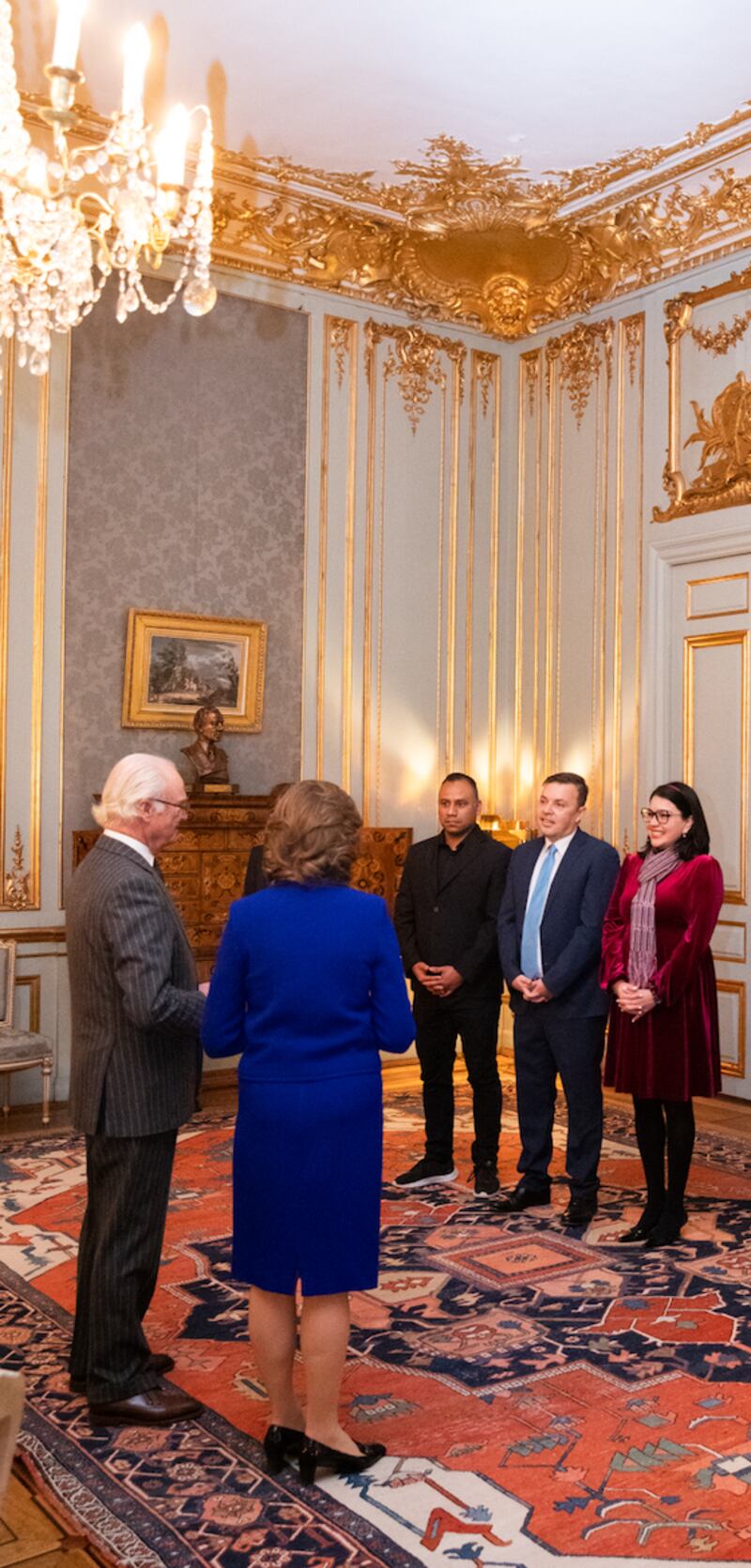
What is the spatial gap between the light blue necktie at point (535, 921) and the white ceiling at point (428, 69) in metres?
3.53

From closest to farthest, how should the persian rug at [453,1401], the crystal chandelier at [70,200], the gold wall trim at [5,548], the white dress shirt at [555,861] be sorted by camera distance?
the persian rug at [453,1401] → the crystal chandelier at [70,200] → the white dress shirt at [555,861] → the gold wall trim at [5,548]

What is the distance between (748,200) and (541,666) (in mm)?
2859

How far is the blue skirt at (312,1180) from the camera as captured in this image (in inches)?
113

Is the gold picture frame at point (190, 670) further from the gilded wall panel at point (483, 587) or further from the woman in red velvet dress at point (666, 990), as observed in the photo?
the woman in red velvet dress at point (666, 990)

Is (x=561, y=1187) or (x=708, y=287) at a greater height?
(x=708, y=287)

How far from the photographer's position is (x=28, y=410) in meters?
6.95

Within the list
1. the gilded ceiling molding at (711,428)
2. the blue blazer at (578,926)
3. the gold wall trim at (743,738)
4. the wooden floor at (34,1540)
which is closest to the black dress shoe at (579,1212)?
the blue blazer at (578,926)

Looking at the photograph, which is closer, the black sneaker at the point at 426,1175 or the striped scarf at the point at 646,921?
the striped scarf at the point at 646,921

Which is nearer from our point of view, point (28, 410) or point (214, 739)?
point (28, 410)

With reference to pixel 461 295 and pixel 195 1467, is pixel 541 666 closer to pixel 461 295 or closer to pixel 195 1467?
pixel 461 295

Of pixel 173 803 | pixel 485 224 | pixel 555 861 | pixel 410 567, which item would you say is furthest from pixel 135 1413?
pixel 485 224

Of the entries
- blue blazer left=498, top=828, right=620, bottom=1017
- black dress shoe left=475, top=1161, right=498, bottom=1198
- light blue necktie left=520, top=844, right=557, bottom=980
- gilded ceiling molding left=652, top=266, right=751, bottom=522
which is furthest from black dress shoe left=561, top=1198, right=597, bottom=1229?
gilded ceiling molding left=652, top=266, right=751, bottom=522

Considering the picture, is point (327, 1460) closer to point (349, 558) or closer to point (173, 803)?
point (173, 803)

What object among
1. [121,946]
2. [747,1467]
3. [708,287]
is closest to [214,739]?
[708,287]
